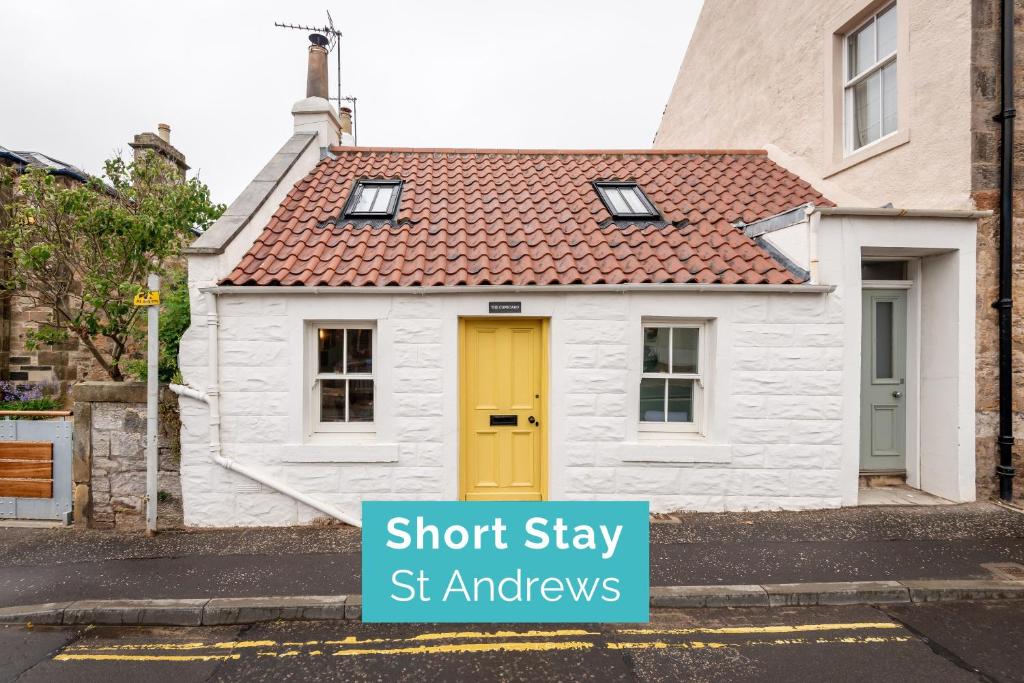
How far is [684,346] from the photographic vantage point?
6605mm

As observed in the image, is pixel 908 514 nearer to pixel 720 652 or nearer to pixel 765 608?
pixel 765 608

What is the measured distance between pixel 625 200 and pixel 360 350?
474 cm

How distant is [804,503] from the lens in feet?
20.9

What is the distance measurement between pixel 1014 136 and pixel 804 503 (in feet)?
17.0

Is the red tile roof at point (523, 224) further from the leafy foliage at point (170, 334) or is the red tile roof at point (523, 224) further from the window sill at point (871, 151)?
the leafy foliage at point (170, 334)

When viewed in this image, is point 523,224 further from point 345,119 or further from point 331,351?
point 345,119

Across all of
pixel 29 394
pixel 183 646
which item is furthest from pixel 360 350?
pixel 29 394

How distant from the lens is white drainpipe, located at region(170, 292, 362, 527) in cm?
604

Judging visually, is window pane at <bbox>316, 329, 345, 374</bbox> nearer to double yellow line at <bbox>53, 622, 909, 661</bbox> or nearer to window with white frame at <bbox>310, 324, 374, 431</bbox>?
window with white frame at <bbox>310, 324, 374, 431</bbox>

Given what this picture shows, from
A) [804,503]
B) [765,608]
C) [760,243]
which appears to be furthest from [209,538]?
[760,243]

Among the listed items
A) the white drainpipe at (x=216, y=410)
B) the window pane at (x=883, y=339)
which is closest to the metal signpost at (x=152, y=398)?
the white drainpipe at (x=216, y=410)

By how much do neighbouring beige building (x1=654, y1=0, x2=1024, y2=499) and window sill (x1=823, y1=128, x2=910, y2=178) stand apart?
0.06 ft

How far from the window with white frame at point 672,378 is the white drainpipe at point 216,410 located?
13.0 feet

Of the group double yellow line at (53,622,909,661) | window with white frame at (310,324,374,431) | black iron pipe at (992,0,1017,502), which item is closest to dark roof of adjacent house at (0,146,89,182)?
window with white frame at (310,324,374,431)
